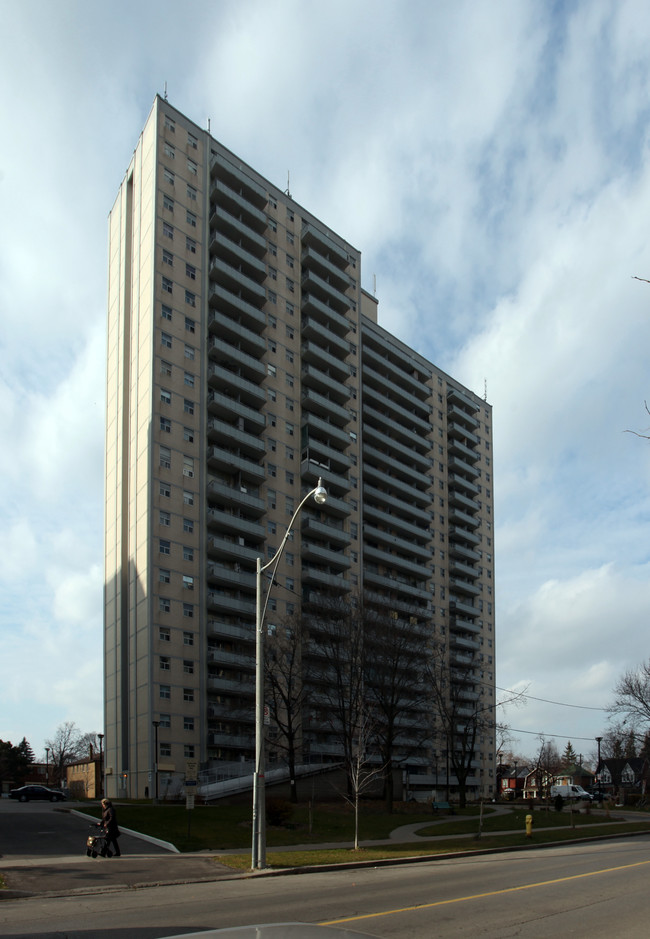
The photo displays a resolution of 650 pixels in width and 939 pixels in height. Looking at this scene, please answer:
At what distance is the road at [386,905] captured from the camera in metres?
11.8

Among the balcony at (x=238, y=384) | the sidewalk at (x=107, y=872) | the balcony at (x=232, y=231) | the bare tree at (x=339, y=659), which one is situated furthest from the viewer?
the balcony at (x=232, y=231)

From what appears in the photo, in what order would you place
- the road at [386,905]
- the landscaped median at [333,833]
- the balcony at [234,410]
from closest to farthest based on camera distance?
the road at [386,905] < the landscaped median at [333,833] < the balcony at [234,410]

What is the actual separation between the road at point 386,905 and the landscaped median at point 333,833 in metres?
3.52

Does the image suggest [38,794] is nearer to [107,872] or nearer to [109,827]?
[109,827]

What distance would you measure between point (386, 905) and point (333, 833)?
18041 millimetres

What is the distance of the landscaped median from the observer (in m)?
23.5

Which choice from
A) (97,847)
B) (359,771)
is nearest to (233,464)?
(359,771)

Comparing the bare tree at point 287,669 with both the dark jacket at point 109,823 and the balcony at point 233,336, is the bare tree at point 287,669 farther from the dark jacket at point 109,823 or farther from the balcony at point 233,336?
the dark jacket at point 109,823

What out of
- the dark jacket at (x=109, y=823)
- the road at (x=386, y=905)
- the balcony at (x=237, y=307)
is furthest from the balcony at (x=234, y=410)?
the road at (x=386, y=905)

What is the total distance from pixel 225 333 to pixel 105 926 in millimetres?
64964

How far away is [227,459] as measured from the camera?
69312mm

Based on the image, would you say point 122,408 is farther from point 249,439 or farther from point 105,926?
point 105,926

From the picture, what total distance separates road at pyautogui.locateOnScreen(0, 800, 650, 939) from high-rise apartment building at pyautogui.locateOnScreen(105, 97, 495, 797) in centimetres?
3620

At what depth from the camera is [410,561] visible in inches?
3748
